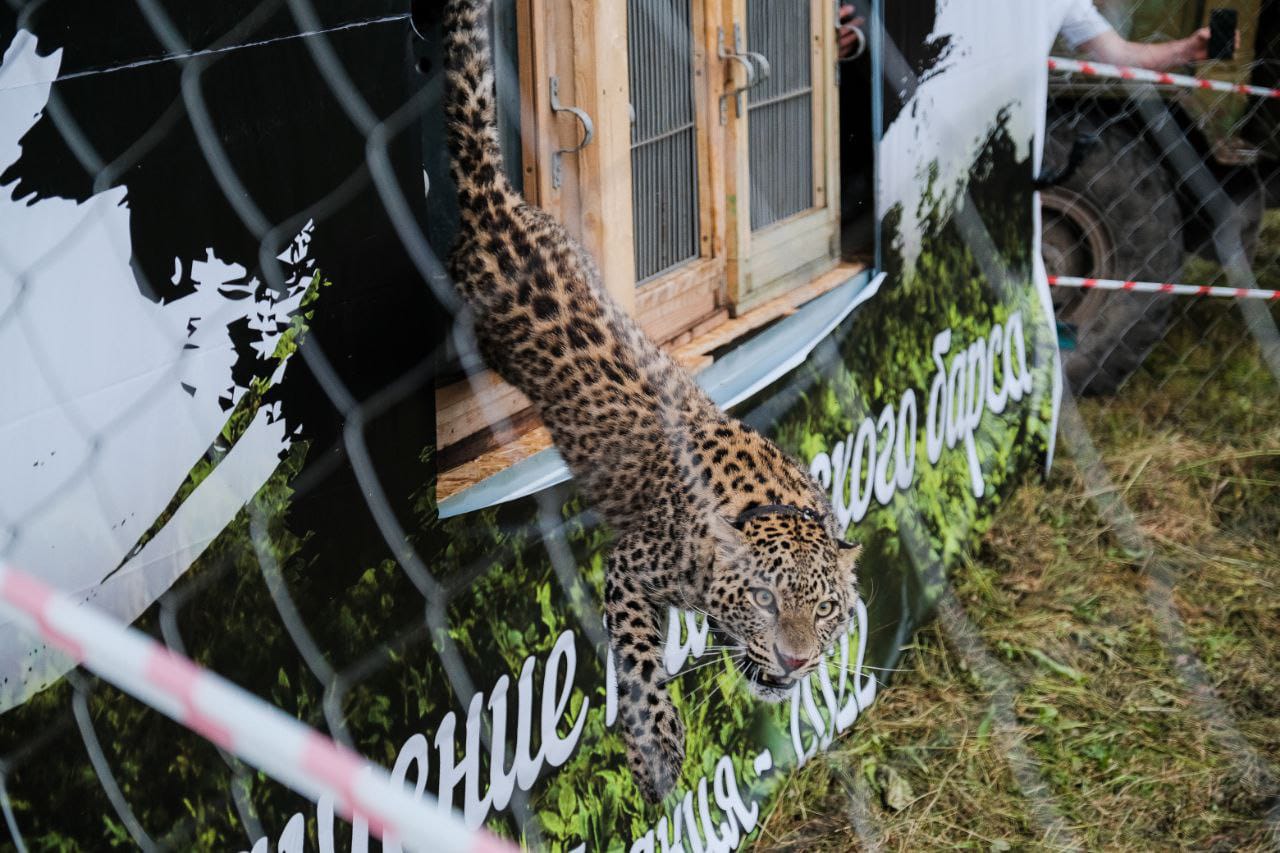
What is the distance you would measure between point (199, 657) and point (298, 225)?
1.43 feet

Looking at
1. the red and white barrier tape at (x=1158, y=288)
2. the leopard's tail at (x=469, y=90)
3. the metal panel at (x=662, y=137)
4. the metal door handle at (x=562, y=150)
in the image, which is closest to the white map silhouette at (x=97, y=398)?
the leopard's tail at (x=469, y=90)

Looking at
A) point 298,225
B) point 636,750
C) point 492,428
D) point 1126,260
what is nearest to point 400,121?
point 298,225

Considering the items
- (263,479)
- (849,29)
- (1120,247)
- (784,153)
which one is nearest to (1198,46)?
(1120,247)

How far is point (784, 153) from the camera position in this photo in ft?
8.79

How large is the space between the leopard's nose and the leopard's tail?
81cm

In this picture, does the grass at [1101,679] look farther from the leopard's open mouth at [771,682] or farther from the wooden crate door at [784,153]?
the wooden crate door at [784,153]

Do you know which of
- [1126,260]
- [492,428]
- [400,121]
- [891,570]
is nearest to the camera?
[400,121]

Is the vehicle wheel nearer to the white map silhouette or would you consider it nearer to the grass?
the grass

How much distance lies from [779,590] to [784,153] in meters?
0.92

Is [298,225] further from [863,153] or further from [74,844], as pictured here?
[863,153]

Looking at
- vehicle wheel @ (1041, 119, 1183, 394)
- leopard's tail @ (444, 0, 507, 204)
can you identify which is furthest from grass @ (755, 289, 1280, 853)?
leopard's tail @ (444, 0, 507, 204)

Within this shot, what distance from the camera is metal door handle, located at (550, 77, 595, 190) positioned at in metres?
1.86

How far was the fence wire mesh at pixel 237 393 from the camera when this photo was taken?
1.28 meters

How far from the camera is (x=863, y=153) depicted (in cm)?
290
